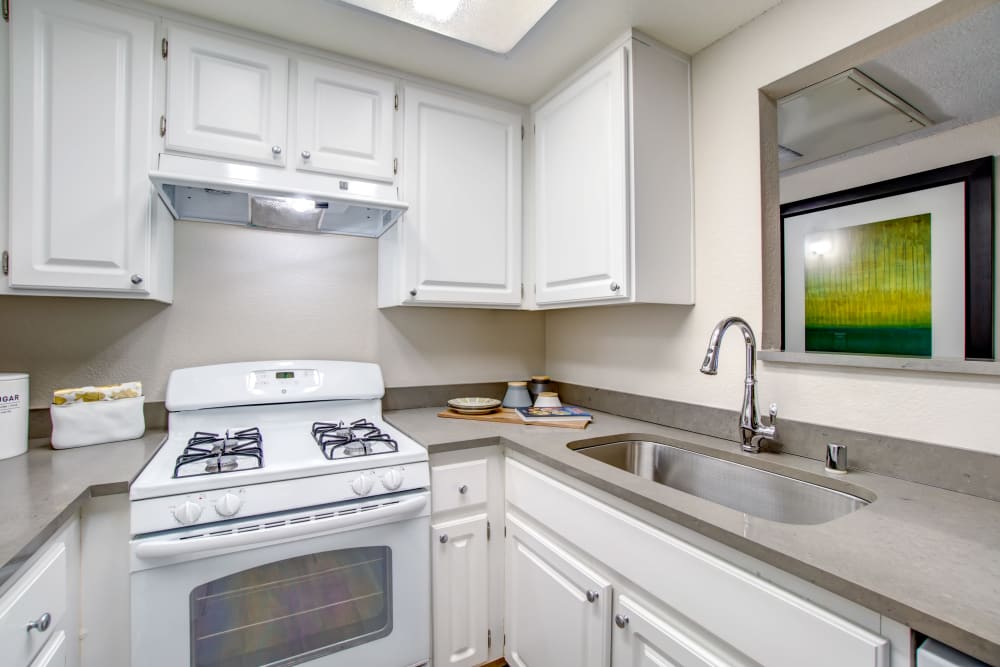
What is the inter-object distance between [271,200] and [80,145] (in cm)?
51

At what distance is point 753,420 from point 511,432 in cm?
75

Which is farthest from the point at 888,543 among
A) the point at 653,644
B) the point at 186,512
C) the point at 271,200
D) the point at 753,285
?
the point at 271,200

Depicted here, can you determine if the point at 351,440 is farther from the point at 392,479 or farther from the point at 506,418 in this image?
the point at 506,418

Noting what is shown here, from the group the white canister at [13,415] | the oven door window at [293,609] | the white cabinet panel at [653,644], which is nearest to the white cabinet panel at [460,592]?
the oven door window at [293,609]

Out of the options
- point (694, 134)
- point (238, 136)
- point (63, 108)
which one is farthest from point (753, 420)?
point (63, 108)

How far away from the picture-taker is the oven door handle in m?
1.08

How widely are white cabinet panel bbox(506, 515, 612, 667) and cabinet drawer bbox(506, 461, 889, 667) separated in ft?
0.29

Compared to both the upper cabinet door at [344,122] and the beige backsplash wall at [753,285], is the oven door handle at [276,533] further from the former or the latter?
the upper cabinet door at [344,122]

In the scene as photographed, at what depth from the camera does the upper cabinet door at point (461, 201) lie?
5.88 feet

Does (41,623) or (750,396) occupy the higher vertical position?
(750,396)

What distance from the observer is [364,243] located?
198 centimetres

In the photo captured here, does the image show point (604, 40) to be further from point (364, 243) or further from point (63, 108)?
point (63, 108)

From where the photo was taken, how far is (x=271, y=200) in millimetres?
1529

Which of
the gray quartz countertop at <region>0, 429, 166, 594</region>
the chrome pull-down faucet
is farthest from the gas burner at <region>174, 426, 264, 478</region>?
the chrome pull-down faucet
